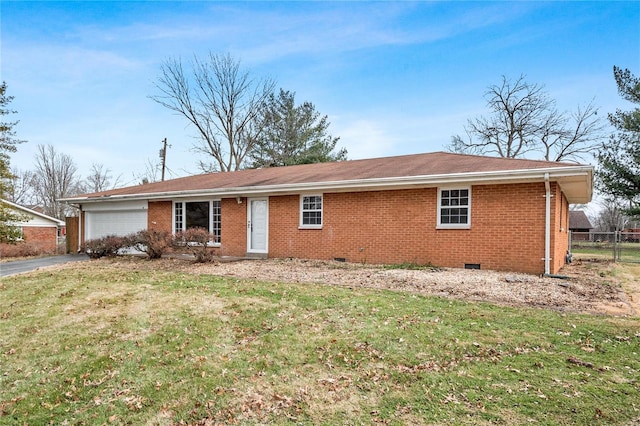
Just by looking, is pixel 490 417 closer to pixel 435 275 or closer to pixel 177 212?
pixel 435 275

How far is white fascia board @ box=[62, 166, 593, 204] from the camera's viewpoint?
8.87 metres

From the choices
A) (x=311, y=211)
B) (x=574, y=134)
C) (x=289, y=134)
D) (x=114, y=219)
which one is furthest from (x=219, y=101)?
(x=574, y=134)

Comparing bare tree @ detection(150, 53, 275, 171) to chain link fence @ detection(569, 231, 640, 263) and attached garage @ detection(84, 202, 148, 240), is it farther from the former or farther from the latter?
chain link fence @ detection(569, 231, 640, 263)

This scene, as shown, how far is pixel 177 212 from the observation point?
14.8 m

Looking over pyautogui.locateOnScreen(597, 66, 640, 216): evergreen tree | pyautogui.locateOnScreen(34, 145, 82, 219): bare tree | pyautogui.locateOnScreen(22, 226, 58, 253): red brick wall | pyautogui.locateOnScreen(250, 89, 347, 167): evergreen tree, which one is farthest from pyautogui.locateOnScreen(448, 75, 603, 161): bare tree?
pyautogui.locateOnScreen(34, 145, 82, 219): bare tree

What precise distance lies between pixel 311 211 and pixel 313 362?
27.6 ft

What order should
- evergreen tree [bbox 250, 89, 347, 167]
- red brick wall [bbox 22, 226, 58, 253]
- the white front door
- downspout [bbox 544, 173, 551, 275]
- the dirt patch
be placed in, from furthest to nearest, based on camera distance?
evergreen tree [bbox 250, 89, 347, 167] < red brick wall [bbox 22, 226, 58, 253] < the white front door < downspout [bbox 544, 173, 551, 275] < the dirt patch

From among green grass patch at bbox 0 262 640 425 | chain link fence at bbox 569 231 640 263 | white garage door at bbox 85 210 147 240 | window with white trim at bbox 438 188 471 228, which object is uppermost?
window with white trim at bbox 438 188 471 228

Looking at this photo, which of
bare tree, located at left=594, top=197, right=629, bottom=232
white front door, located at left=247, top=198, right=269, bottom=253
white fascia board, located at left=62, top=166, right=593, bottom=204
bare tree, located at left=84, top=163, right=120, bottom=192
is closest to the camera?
white fascia board, located at left=62, top=166, right=593, bottom=204

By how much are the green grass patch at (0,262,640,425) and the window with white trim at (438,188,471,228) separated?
173 inches

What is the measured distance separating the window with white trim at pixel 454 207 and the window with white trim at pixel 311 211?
152 inches

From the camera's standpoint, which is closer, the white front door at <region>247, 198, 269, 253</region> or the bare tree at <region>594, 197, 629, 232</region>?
the white front door at <region>247, 198, 269, 253</region>

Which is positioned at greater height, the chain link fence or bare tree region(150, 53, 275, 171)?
bare tree region(150, 53, 275, 171)

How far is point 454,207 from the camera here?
1032 centimetres
